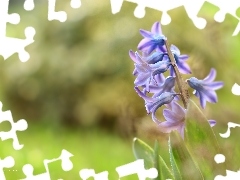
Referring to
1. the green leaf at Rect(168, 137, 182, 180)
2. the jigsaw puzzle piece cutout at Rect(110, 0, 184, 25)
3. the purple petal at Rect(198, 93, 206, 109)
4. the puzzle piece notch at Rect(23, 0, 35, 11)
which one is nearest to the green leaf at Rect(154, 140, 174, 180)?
the green leaf at Rect(168, 137, 182, 180)

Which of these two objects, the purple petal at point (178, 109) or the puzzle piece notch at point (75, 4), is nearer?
the purple petal at point (178, 109)

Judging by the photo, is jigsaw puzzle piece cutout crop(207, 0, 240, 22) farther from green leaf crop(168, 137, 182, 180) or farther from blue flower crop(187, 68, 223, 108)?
green leaf crop(168, 137, 182, 180)

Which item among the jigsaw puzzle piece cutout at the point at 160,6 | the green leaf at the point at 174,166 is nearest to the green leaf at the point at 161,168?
the green leaf at the point at 174,166

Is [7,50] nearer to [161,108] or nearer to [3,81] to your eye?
[3,81]

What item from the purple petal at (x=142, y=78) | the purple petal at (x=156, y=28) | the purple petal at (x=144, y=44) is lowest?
the purple petal at (x=142, y=78)

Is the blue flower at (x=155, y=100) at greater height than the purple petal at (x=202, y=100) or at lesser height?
greater

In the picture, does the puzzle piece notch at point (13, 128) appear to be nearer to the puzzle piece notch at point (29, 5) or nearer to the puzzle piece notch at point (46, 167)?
the puzzle piece notch at point (46, 167)

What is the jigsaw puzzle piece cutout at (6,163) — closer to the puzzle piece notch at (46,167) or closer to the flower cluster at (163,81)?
the puzzle piece notch at (46,167)
